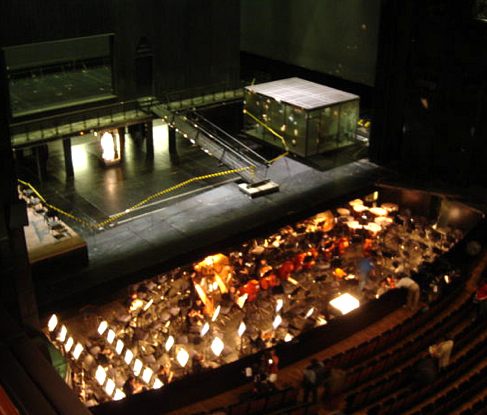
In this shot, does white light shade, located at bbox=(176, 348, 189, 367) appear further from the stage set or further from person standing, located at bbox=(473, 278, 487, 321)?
person standing, located at bbox=(473, 278, 487, 321)

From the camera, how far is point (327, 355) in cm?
1755

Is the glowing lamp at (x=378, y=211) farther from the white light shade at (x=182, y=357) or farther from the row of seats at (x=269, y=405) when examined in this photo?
the row of seats at (x=269, y=405)

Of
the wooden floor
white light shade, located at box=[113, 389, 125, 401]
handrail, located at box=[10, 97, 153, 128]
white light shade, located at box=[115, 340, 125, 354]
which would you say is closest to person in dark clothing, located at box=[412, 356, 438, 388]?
the wooden floor

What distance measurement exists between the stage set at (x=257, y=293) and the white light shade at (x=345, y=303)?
0.10 feet

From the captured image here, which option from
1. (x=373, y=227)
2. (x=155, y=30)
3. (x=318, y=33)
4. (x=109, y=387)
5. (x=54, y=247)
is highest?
(x=155, y=30)

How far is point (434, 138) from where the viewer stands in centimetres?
2536

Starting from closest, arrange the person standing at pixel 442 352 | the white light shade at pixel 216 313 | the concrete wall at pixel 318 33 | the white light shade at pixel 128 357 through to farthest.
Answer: the person standing at pixel 442 352
the white light shade at pixel 128 357
the white light shade at pixel 216 313
the concrete wall at pixel 318 33

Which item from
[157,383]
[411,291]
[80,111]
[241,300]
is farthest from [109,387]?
[80,111]

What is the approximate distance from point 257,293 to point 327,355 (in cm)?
425

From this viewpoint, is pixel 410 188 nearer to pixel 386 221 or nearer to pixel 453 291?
pixel 386 221

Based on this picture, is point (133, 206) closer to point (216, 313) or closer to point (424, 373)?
point (216, 313)

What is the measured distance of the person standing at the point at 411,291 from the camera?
18.6 metres

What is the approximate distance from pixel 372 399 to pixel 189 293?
7496 mm

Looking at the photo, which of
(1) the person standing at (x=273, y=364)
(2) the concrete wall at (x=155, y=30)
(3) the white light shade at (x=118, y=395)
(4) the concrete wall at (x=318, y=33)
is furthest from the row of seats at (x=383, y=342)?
(4) the concrete wall at (x=318, y=33)
